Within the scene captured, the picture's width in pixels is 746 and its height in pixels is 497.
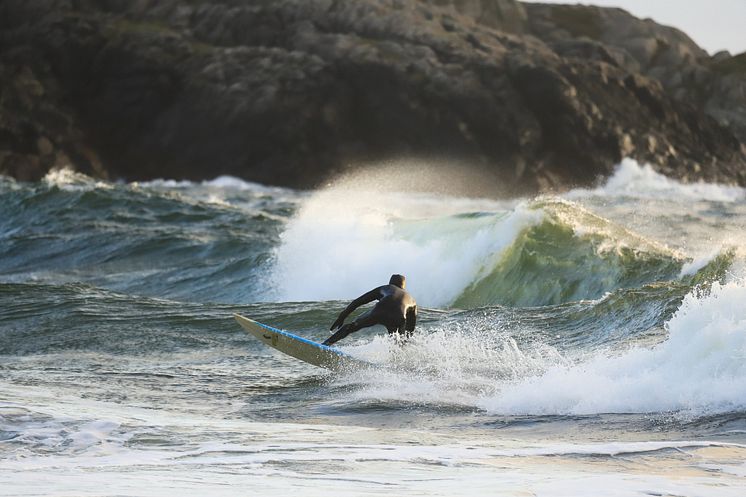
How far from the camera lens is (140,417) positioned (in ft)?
31.4

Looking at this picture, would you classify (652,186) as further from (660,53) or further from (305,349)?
(305,349)

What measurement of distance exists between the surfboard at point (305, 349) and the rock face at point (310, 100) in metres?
52.7

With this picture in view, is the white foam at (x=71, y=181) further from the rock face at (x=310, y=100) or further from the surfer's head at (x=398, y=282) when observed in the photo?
the surfer's head at (x=398, y=282)

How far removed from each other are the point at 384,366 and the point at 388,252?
10503 mm

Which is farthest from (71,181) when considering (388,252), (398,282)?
(398,282)

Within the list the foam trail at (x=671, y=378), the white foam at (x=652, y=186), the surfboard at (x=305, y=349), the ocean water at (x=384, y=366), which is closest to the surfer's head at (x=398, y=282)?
the ocean water at (x=384, y=366)

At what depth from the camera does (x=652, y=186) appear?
232ft

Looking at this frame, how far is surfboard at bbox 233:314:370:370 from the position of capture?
12250 mm

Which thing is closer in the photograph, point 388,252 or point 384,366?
point 384,366

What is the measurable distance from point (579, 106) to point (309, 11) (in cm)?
2074

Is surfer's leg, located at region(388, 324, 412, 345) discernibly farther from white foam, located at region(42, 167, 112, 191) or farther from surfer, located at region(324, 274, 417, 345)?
white foam, located at region(42, 167, 112, 191)

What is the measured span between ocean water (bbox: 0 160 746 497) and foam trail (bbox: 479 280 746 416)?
0.9 inches

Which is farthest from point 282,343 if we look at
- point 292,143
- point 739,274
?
point 292,143

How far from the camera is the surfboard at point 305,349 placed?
12250mm
